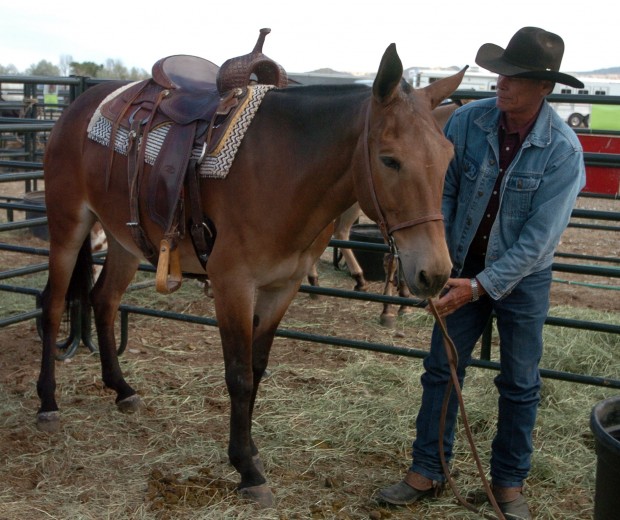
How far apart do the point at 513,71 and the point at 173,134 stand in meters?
1.50

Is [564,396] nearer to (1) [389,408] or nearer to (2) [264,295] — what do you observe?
(1) [389,408]

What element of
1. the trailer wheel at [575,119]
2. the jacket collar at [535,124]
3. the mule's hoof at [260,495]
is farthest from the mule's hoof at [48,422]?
the trailer wheel at [575,119]

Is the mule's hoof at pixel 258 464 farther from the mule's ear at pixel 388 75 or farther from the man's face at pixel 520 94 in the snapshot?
the man's face at pixel 520 94

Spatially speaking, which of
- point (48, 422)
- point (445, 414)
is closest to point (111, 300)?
point (48, 422)

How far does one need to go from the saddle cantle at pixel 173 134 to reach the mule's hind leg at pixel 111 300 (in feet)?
2.00

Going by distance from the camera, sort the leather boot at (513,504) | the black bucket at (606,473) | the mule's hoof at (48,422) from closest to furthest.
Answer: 1. the black bucket at (606,473)
2. the leather boot at (513,504)
3. the mule's hoof at (48,422)

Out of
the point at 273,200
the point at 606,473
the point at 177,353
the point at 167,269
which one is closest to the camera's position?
the point at 606,473

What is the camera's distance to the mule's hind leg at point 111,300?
4254mm

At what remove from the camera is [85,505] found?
3.13m

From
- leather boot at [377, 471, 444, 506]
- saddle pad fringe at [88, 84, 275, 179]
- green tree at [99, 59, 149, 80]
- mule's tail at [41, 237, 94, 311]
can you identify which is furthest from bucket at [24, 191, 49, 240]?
green tree at [99, 59, 149, 80]

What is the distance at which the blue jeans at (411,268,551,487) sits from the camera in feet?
9.72

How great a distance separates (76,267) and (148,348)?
109cm

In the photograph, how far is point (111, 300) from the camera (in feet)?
14.1

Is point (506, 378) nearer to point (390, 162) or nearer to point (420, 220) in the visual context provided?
point (420, 220)
